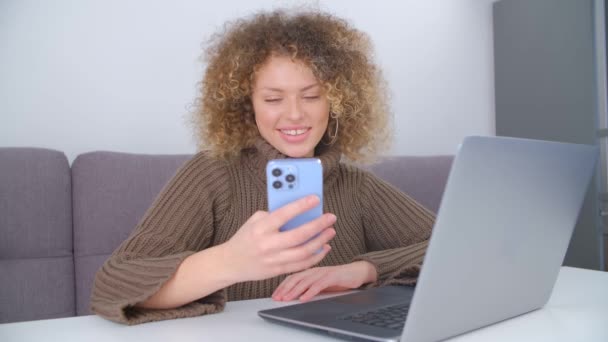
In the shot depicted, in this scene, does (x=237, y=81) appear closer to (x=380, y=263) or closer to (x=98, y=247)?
(x=380, y=263)

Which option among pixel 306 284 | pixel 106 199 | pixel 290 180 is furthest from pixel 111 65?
pixel 290 180

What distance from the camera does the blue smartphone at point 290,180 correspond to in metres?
0.76

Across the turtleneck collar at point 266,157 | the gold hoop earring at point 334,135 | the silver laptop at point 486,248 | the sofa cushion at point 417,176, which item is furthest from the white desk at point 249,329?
the sofa cushion at point 417,176

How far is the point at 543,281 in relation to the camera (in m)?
0.80

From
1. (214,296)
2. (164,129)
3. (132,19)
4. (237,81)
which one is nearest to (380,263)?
(214,296)

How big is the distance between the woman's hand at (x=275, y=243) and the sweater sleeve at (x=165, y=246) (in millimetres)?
141

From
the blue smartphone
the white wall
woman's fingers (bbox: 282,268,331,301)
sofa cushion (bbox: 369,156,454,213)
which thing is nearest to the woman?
woman's fingers (bbox: 282,268,331,301)

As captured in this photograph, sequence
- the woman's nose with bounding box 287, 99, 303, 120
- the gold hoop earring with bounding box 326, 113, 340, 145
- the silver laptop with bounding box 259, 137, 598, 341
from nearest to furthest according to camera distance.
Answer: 1. the silver laptop with bounding box 259, 137, 598, 341
2. the woman's nose with bounding box 287, 99, 303, 120
3. the gold hoop earring with bounding box 326, 113, 340, 145

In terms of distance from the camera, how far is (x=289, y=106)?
1123mm

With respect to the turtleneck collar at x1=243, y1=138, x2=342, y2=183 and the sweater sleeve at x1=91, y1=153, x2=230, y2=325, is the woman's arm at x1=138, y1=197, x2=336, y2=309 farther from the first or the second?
the turtleneck collar at x1=243, y1=138, x2=342, y2=183

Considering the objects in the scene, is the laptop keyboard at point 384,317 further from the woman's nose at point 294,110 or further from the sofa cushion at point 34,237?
the sofa cushion at point 34,237

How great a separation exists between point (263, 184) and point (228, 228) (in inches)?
4.4

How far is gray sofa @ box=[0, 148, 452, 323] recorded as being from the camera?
1584mm

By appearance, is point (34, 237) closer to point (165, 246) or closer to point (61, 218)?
point (61, 218)
